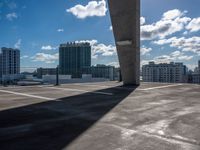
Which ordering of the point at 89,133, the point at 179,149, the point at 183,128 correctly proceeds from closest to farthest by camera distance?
the point at 179,149, the point at 89,133, the point at 183,128

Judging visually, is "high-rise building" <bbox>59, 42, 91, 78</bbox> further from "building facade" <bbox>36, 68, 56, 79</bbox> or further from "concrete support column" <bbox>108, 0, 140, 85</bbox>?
"concrete support column" <bbox>108, 0, 140, 85</bbox>

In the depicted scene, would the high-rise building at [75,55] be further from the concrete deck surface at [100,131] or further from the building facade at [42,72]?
the concrete deck surface at [100,131]

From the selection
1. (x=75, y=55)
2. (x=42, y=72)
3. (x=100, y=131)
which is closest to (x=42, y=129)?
(x=100, y=131)

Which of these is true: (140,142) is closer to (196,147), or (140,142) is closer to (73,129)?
(196,147)

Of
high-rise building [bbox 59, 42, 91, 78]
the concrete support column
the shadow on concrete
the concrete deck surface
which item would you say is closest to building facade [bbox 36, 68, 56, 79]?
the concrete support column

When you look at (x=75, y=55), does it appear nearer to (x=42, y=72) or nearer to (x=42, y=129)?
(x=42, y=72)

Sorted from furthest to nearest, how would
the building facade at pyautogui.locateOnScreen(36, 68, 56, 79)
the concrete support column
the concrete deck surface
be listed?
the building facade at pyautogui.locateOnScreen(36, 68, 56, 79) < the concrete support column < the concrete deck surface

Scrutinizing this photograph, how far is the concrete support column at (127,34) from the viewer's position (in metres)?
13.7

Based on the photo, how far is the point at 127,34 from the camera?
1491 cm

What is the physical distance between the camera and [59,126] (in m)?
4.06

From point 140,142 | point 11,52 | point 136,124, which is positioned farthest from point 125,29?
point 11,52

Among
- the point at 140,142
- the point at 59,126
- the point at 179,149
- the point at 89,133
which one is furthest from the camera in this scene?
the point at 59,126

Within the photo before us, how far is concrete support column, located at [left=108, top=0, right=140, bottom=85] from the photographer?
13.7m

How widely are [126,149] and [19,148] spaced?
4.92 ft
